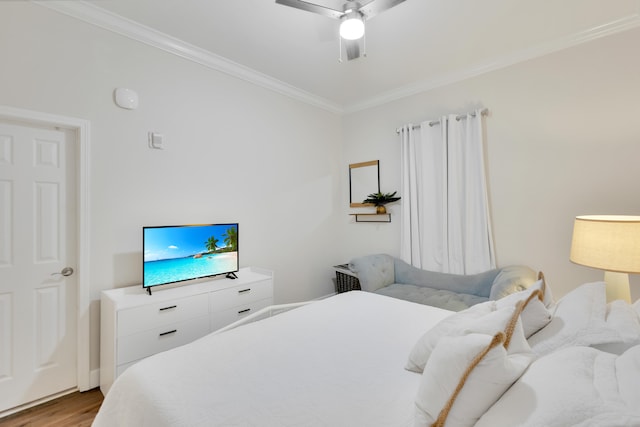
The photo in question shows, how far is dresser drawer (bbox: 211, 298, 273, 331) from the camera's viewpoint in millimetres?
2381

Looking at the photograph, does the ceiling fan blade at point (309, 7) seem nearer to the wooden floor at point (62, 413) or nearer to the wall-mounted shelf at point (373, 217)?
the wall-mounted shelf at point (373, 217)

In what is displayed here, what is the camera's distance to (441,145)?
3229 millimetres

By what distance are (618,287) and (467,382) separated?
1.99 metres

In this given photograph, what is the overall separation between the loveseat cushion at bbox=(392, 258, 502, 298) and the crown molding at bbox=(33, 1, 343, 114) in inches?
97.8

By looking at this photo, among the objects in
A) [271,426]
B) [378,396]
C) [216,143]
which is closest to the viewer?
[271,426]

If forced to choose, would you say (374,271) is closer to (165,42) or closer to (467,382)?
(467,382)

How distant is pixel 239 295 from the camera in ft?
8.31

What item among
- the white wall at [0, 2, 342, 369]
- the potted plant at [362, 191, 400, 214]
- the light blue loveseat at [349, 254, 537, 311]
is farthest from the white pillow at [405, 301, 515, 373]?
the potted plant at [362, 191, 400, 214]

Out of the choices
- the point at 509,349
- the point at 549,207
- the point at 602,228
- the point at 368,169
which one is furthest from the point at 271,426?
the point at 368,169

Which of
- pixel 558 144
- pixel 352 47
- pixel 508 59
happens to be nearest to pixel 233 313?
pixel 352 47

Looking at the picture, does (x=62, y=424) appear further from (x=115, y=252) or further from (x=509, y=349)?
(x=509, y=349)

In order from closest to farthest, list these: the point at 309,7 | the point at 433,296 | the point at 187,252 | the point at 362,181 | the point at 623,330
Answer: the point at 623,330, the point at 309,7, the point at 187,252, the point at 433,296, the point at 362,181

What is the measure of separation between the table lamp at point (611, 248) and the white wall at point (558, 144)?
0.55 m

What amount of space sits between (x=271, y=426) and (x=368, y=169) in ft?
11.2
